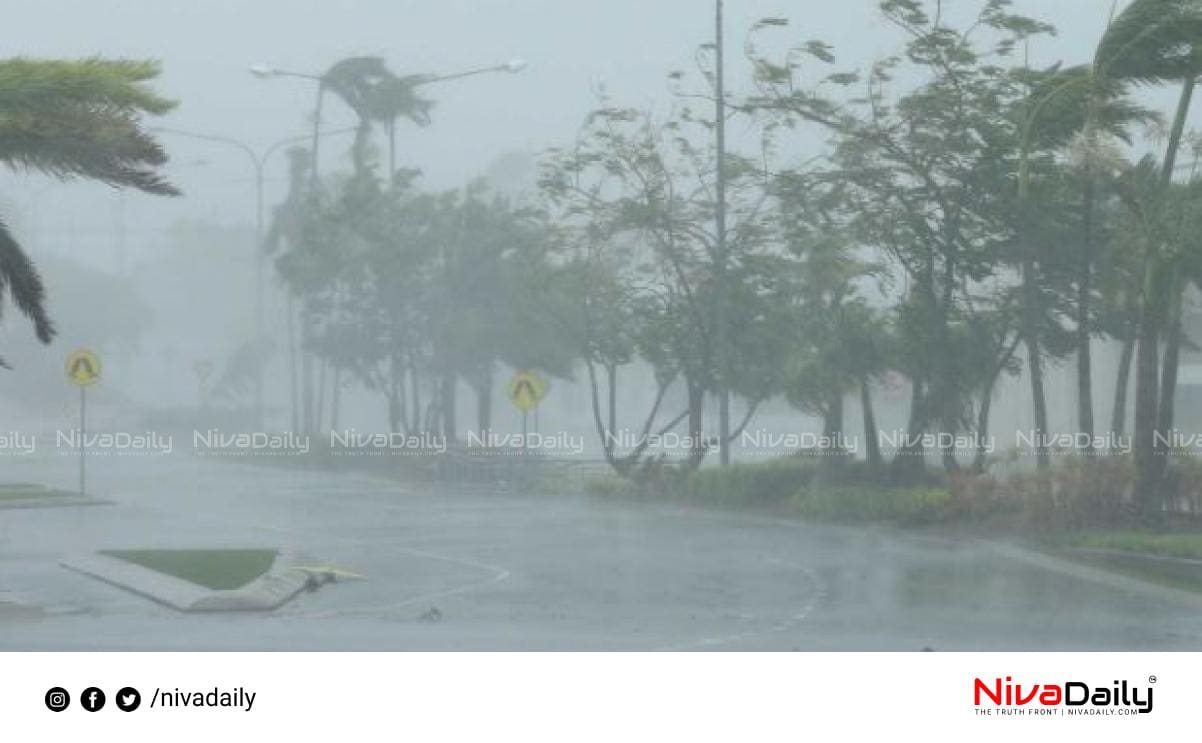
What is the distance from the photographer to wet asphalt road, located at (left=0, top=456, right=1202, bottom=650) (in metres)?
15.7

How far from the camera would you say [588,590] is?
19.7m

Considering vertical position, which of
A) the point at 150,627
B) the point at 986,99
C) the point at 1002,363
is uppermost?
the point at 986,99

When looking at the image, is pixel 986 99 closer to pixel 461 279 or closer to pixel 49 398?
pixel 461 279

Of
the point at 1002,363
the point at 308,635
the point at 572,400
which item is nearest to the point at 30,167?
the point at 308,635

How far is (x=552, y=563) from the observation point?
23047mm

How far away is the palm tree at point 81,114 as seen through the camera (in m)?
19.1

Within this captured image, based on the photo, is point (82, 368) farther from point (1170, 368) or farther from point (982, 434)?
point (1170, 368)

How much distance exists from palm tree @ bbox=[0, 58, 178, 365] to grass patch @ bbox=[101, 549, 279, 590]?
13.6 feet

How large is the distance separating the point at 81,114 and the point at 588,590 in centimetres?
679

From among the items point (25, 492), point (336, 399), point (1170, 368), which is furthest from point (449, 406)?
point (1170, 368)

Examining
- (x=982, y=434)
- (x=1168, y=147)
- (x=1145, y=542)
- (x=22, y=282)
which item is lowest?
(x=1145, y=542)

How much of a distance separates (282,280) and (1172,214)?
120 feet

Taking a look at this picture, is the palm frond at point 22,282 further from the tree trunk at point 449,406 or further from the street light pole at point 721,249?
the tree trunk at point 449,406

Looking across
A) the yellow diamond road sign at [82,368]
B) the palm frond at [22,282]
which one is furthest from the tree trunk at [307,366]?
the palm frond at [22,282]
